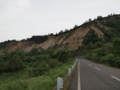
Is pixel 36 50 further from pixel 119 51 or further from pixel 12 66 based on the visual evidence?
pixel 119 51

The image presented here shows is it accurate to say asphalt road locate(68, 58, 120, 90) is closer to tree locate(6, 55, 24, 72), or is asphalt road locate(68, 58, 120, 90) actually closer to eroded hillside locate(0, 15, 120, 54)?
tree locate(6, 55, 24, 72)

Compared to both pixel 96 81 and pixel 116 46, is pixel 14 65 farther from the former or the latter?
pixel 96 81

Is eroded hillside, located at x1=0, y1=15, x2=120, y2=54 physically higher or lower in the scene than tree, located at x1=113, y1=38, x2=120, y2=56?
higher

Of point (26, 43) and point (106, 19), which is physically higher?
point (106, 19)

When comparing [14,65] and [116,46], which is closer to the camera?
[116,46]

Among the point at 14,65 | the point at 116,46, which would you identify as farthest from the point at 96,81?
the point at 14,65

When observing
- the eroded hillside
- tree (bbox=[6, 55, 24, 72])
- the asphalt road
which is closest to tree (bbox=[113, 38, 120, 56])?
the asphalt road

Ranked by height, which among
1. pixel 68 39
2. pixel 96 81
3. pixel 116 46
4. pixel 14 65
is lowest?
pixel 14 65

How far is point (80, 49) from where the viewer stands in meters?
78.4

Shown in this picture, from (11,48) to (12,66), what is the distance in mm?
80717

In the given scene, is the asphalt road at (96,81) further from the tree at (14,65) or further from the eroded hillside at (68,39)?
the eroded hillside at (68,39)

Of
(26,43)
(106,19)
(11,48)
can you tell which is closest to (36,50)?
(26,43)

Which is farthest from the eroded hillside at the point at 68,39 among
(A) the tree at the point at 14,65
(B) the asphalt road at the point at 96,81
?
(B) the asphalt road at the point at 96,81

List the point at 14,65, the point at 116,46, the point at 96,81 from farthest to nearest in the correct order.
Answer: the point at 14,65, the point at 116,46, the point at 96,81
